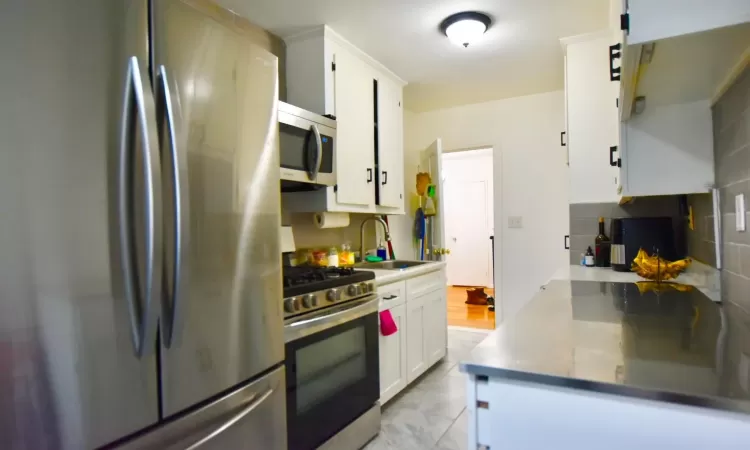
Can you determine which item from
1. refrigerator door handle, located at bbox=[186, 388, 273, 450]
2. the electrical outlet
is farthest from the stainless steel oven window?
the electrical outlet

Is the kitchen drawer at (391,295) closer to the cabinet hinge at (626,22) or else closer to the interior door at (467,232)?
the cabinet hinge at (626,22)

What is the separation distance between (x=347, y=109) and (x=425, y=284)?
1.35m

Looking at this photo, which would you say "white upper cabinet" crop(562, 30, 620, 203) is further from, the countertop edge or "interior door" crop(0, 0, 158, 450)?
"interior door" crop(0, 0, 158, 450)

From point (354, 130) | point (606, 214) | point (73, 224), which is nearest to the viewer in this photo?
point (73, 224)

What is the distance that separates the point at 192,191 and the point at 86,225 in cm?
30

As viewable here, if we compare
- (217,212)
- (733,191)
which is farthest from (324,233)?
(733,191)

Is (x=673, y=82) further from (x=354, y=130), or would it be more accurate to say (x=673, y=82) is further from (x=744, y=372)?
(x=354, y=130)

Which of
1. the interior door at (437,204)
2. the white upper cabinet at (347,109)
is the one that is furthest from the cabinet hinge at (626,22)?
the interior door at (437,204)

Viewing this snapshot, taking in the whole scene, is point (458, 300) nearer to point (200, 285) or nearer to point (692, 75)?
point (692, 75)

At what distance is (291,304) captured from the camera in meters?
1.72

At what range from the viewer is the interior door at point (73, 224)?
0.86 meters

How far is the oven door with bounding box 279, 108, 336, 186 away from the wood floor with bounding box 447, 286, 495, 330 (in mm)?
2860

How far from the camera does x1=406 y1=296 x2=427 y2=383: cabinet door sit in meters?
2.81

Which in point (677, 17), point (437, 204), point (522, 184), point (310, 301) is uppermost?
point (677, 17)
